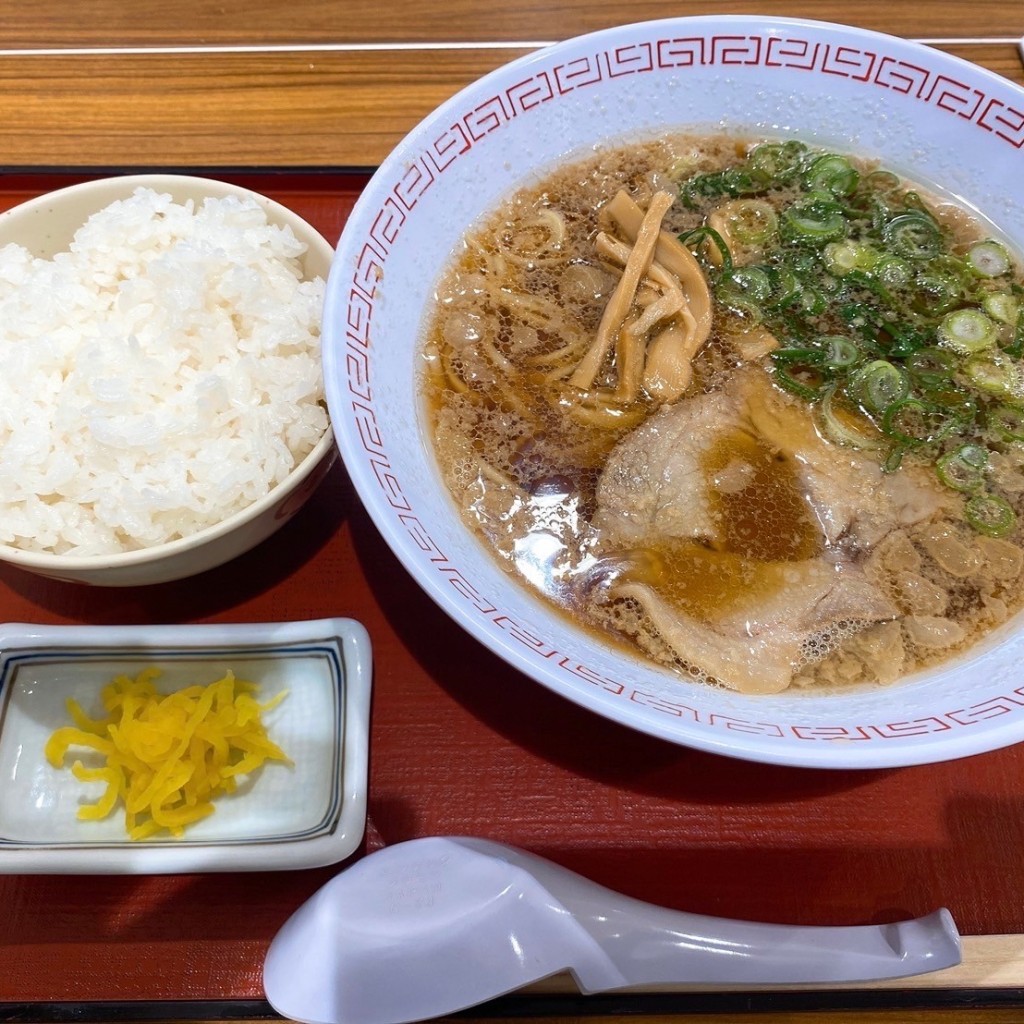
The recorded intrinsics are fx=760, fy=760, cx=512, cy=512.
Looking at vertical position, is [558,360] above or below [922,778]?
above

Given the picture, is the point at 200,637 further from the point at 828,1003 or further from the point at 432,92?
the point at 432,92

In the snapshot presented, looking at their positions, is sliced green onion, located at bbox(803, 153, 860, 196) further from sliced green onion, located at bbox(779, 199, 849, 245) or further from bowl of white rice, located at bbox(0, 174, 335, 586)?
bowl of white rice, located at bbox(0, 174, 335, 586)

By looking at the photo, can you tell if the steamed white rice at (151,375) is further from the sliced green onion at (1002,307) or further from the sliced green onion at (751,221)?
the sliced green onion at (1002,307)

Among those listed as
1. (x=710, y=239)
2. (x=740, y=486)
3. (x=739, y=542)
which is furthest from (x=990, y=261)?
(x=739, y=542)

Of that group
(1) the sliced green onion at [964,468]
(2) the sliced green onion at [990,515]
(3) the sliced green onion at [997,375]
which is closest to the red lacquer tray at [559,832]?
(2) the sliced green onion at [990,515]

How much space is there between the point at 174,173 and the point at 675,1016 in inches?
95.5

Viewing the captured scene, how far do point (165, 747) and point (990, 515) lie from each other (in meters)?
1.72

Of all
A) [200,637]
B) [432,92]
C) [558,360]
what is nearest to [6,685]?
[200,637]

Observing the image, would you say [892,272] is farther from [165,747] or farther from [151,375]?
[165,747]

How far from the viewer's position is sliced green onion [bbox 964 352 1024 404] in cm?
173

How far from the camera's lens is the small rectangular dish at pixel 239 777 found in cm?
134

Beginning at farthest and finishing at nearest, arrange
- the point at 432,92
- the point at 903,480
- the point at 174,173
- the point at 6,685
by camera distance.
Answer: the point at 432,92 < the point at 174,173 < the point at 903,480 < the point at 6,685

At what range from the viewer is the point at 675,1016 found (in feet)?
4.28

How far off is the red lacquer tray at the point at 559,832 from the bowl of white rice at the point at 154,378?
0.27 meters
